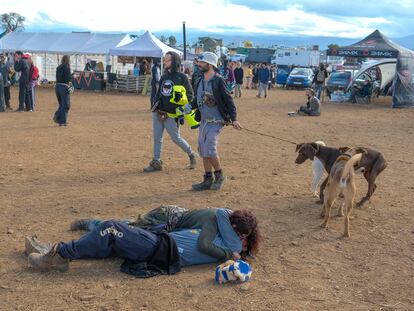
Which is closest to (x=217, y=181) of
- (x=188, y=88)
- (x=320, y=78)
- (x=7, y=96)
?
(x=188, y=88)

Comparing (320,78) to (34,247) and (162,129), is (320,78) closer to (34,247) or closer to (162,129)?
(162,129)

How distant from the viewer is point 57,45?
27234 mm

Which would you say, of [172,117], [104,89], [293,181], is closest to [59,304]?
[172,117]

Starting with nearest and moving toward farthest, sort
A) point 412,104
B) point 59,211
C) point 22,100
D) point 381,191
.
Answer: point 59,211 → point 381,191 → point 22,100 → point 412,104

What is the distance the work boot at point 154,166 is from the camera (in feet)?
25.9

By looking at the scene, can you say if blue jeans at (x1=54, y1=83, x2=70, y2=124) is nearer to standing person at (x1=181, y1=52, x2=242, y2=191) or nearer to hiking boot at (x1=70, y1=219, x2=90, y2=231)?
standing person at (x1=181, y1=52, x2=242, y2=191)

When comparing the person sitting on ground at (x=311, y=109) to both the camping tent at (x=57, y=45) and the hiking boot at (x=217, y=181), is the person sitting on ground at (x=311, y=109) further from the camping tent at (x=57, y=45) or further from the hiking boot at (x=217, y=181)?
the camping tent at (x=57, y=45)

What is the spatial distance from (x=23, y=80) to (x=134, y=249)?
476 inches

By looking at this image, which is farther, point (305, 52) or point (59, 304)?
point (305, 52)

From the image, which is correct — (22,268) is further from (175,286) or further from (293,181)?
(293,181)

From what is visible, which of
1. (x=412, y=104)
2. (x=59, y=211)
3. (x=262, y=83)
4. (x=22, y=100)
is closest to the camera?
(x=59, y=211)

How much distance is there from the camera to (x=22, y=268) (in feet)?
14.1

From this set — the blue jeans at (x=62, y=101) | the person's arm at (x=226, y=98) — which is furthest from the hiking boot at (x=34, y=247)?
the blue jeans at (x=62, y=101)

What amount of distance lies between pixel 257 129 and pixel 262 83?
429 inches
